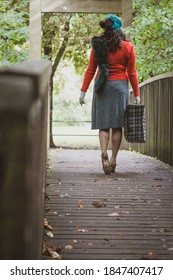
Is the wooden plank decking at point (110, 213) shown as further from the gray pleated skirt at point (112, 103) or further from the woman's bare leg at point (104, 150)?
the gray pleated skirt at point (112, 103)

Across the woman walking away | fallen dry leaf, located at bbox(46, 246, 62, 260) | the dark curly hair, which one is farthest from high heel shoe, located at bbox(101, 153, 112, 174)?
fallen dry leaf, located at bbox(46, 246, 62, 260)

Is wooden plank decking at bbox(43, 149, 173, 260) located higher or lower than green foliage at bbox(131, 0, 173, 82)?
lower

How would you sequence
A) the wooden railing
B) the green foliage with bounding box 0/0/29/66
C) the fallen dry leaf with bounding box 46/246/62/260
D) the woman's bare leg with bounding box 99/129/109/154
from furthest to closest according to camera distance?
the green foliage with bounding box 0/0/29/66 < the wooden railing < the woman's bare leg with bounding box 99/129/109/154 < the fallen dry leaf with bounding box 46/246/62/260

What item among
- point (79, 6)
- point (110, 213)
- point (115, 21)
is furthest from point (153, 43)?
point (110, 213)

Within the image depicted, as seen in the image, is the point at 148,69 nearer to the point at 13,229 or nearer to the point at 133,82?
the point at 133,82

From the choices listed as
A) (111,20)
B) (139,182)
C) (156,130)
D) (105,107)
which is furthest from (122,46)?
(156,130)

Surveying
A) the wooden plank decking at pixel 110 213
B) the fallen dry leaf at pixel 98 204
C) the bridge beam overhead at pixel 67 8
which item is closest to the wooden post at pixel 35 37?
the bridge beam overhead at pixel 67 8

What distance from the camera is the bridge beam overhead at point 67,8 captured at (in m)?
9.34

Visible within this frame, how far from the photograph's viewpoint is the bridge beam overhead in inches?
368

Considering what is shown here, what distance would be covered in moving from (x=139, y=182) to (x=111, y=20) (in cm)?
174

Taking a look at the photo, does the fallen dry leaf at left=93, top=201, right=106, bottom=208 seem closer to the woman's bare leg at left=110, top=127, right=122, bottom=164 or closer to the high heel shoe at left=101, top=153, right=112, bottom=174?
the high heel shoe at left=101, top=153, right=112, bottom=174

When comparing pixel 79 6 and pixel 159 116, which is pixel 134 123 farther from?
pixel 79 6

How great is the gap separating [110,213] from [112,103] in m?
2.12

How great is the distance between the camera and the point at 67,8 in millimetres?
9391
